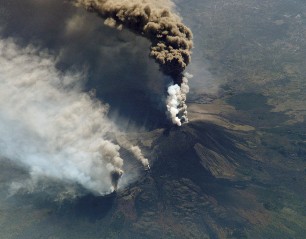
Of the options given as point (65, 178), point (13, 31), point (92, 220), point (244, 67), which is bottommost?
point (92, 220)

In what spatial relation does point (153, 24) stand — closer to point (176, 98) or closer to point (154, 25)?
point (154, 25)

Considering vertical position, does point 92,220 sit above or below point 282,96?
below

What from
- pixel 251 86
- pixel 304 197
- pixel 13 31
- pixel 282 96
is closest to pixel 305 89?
pixel 282 96

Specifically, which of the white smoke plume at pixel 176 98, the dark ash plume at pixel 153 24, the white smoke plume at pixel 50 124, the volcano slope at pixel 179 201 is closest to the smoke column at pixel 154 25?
the dark ash plume at pixel 153 24

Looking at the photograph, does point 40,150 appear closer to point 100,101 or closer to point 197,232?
point 100,101

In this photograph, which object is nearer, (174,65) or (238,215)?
(174,65)

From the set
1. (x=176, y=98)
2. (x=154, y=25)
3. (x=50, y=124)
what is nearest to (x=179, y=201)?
(x=176, y=98)

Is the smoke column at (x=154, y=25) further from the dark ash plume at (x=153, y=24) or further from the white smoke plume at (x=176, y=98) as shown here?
the white smoke plume at (x=176, y=98)

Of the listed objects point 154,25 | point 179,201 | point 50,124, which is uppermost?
point 154,25
